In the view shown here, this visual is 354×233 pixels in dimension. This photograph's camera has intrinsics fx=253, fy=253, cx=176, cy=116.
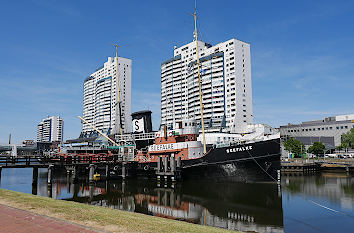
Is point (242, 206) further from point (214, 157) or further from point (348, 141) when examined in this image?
point (348, 141)

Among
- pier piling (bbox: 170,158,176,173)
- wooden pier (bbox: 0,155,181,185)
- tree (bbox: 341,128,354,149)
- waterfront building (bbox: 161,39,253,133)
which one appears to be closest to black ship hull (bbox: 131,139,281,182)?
pier piling (bbox: 170,158,176,173)

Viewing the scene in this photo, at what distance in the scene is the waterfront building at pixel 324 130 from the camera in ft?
351

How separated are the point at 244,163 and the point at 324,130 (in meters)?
99.5

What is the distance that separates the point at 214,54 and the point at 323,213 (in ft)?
296

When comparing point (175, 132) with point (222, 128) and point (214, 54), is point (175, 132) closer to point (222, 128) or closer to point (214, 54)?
point (222, 128)

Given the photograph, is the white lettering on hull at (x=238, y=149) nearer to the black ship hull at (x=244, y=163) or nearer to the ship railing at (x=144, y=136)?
the black ship hull at (x=244, y=163)

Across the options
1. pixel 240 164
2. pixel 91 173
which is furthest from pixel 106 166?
pixel 240 164

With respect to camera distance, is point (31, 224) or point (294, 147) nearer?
point (31, 224)

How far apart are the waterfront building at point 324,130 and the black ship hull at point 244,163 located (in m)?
84.3

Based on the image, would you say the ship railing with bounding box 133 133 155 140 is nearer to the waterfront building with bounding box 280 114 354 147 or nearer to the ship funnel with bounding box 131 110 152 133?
the ship funnel with bounding box 131 110 152 133

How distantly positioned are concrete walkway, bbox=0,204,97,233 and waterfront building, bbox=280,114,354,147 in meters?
111

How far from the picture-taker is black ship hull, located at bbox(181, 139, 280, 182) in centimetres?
3125

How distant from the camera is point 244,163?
106ft

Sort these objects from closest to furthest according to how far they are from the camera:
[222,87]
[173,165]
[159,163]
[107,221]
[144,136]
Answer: [107,221] < [173,165] < [159,163] < [144,136] < [222,87]
